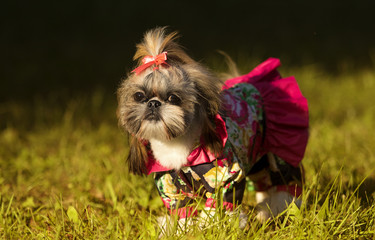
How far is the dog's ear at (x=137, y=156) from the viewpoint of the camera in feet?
7.29

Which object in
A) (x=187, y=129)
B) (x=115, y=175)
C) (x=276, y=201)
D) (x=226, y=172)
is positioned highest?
(x=187, y=129)

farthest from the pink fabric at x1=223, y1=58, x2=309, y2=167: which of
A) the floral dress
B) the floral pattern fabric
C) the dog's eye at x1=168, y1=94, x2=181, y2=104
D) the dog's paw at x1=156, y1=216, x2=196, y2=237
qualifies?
the dog's paw at x1=156, y1=216, x2=196, y2=237

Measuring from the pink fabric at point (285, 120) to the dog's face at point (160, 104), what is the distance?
50 cm

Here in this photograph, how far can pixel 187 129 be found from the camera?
2.06 metres

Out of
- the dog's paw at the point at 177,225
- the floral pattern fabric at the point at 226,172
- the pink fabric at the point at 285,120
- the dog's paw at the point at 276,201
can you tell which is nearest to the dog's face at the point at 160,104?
the floral pattern fabric at the point at 226,172

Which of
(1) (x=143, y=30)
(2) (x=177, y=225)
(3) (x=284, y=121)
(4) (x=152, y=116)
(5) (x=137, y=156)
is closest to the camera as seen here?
(4) (x=152, y=116)

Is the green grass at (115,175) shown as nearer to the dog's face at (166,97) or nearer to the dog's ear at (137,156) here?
the dog's ear at (137,156)

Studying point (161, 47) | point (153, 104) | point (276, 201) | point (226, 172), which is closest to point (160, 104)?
point (153, 104)

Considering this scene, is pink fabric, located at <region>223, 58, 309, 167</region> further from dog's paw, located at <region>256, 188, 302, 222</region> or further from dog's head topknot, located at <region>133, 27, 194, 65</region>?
dog's head topknot, located at <region>133, 27, 194, 65</region>

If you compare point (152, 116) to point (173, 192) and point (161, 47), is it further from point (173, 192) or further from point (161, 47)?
point (173, 192)

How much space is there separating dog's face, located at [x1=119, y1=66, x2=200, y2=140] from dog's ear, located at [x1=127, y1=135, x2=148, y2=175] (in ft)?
0.45

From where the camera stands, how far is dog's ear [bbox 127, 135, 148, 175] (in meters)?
2.22

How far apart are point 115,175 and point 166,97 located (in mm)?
1164

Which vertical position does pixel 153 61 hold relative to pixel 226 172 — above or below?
above
